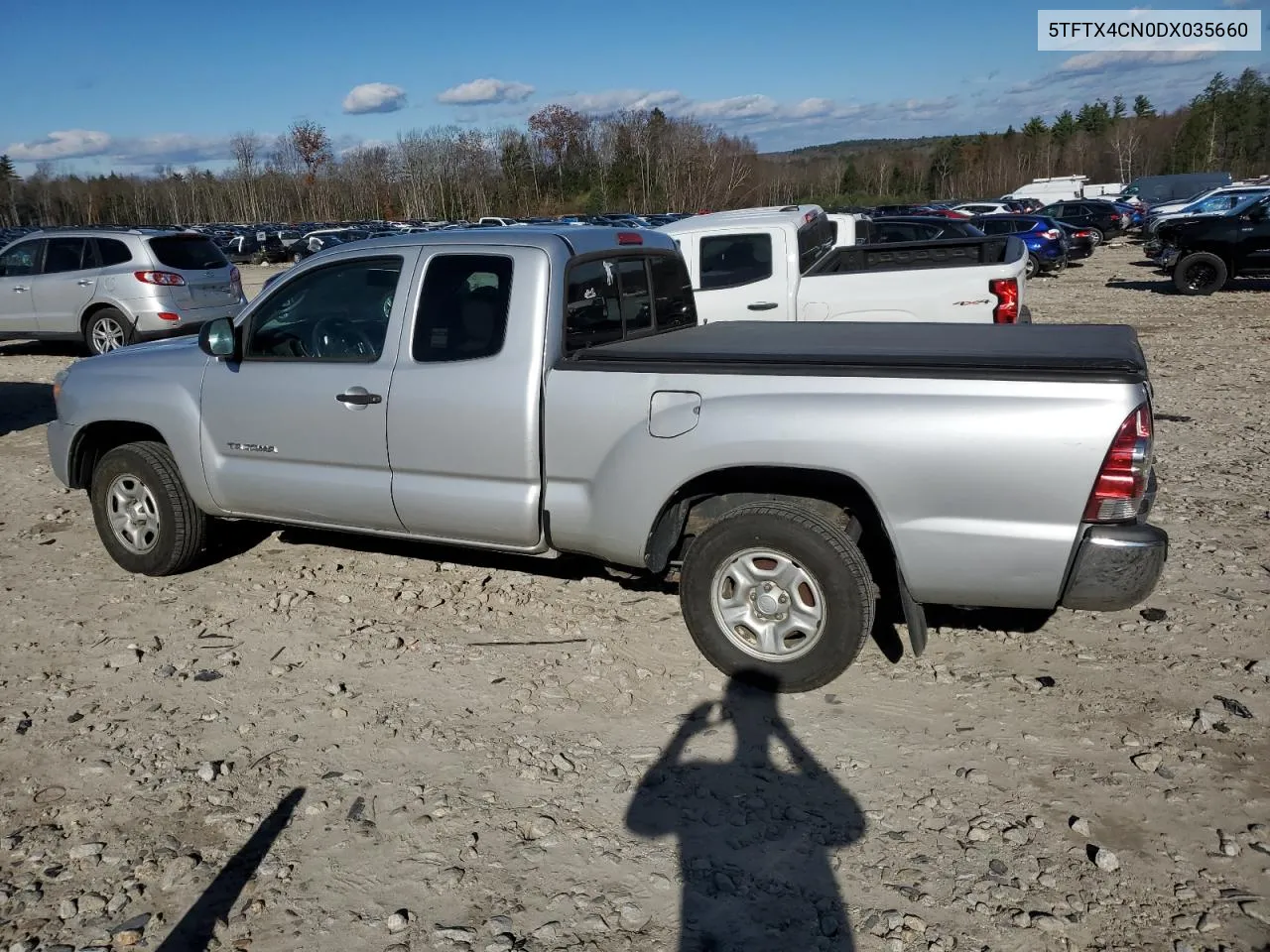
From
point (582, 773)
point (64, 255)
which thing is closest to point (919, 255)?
point (582, 773)

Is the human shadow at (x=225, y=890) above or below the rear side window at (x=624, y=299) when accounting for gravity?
below

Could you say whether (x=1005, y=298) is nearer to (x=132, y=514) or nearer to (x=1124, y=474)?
(x=1124, y=474)

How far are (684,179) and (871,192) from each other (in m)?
27.3

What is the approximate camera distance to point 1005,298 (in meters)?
8.49

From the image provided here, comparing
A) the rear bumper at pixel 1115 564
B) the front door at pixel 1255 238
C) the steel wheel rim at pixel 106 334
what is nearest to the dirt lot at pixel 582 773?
the rear bumper at pixel 1115 564

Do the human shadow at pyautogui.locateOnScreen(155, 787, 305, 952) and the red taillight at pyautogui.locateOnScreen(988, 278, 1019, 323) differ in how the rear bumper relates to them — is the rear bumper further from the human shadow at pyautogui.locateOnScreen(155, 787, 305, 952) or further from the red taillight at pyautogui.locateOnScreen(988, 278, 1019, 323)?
the red taillight at pyautogui.locateOnScreen(988, 278, 1019, 323)

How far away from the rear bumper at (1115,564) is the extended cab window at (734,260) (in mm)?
6049

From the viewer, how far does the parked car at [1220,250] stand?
719 inches

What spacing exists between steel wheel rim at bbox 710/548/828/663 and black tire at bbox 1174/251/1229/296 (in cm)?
1849

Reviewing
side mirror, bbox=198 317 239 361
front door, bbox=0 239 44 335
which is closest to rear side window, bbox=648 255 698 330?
side mirror, bbox=198 317 239 361

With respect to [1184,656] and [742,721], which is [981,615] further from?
[742,721]

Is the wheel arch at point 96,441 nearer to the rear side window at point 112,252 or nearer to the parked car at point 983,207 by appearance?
the rear side window at point 112,252

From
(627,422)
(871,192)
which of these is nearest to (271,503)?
(627,422)

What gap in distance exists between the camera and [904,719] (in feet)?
13.1
